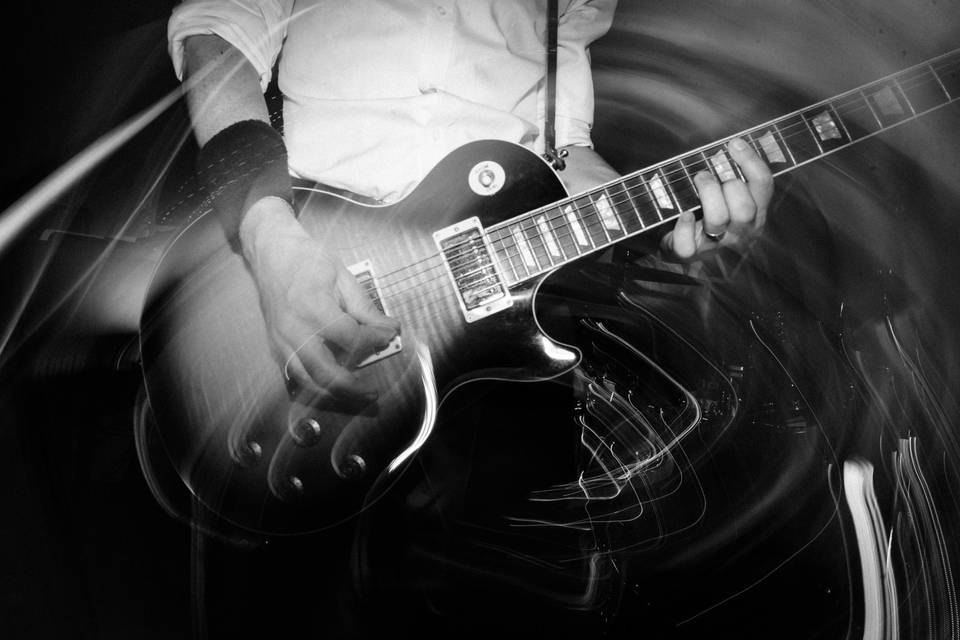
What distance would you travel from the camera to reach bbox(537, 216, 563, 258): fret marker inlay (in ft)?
2.35

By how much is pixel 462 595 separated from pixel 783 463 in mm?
617

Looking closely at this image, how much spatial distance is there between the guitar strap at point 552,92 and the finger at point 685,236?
0.73 feet

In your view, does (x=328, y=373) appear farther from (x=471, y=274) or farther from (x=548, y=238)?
(x=548, y=238)

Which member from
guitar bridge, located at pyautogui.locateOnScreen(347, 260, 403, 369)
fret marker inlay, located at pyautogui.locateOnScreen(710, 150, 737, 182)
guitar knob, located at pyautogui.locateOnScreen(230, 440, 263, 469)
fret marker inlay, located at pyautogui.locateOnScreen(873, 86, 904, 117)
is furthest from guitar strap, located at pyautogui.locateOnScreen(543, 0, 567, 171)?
guitar knob, located at pyautogui.locateOnScreen(230, 440, 263, 469)

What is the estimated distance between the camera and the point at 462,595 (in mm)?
853

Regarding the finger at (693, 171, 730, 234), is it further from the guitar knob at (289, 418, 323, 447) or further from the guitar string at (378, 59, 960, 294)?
the guitar knob at (289, 418, 323, 447)

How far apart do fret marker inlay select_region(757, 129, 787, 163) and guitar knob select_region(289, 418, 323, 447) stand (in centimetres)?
80

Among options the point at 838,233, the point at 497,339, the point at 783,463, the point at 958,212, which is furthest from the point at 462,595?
the point at 958,212

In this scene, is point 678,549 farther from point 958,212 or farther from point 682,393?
point 958,212

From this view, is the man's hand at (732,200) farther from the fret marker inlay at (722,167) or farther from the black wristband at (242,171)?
the black wristband at (242,171)

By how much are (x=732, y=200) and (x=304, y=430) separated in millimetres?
721

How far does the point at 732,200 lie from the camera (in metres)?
0.74

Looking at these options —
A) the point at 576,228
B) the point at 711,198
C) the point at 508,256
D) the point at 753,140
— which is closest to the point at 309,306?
the point at 508,256

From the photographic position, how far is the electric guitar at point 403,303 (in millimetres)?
650
